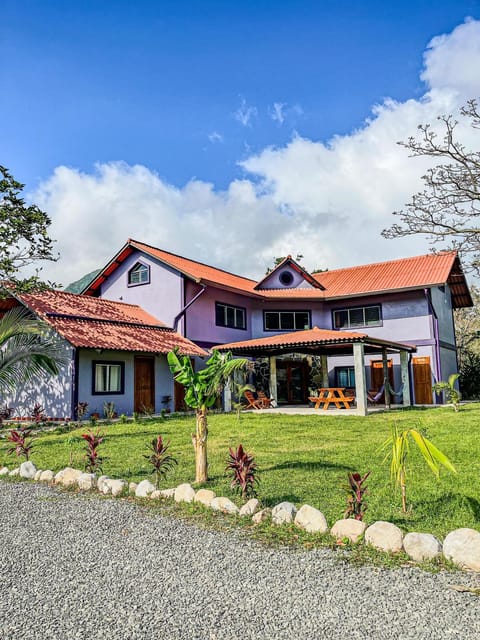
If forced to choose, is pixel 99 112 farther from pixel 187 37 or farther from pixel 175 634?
pixel 175 634

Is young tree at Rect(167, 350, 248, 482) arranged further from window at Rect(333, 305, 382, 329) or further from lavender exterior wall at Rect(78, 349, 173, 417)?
window at Rect(333, 305, 382, 329)

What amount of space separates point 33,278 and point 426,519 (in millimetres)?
14448

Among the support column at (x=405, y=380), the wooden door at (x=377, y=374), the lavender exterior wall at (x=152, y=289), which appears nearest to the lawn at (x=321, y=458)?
the support column at (x=405, y=380)

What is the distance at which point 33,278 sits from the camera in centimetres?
1589

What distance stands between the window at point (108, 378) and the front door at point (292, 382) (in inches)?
317

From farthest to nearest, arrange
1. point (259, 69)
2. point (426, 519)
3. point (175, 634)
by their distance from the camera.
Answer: point (259, 69)
point (426, 519)
point (175, 634)

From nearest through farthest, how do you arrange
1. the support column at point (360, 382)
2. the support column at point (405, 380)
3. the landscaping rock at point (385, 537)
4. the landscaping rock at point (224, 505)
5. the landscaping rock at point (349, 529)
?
the landscaping rock at point (385, 537) < the landscaping rock at point (349, 529) < the landscaping rock at point (224, 505) < the support column at point (360, 382) < the support column at point (405, 380)

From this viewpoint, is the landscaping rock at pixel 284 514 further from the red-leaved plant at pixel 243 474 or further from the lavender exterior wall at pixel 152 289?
the lavender exterior wall at pixel 152 289

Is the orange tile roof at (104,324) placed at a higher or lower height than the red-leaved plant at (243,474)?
higher

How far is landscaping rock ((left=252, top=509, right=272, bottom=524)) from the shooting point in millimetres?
4891

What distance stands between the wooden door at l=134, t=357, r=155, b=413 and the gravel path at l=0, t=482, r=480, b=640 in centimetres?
1373

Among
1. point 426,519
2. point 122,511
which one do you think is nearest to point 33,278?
point 122,511

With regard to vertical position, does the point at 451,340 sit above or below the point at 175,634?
above

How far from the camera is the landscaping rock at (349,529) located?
169 inches
